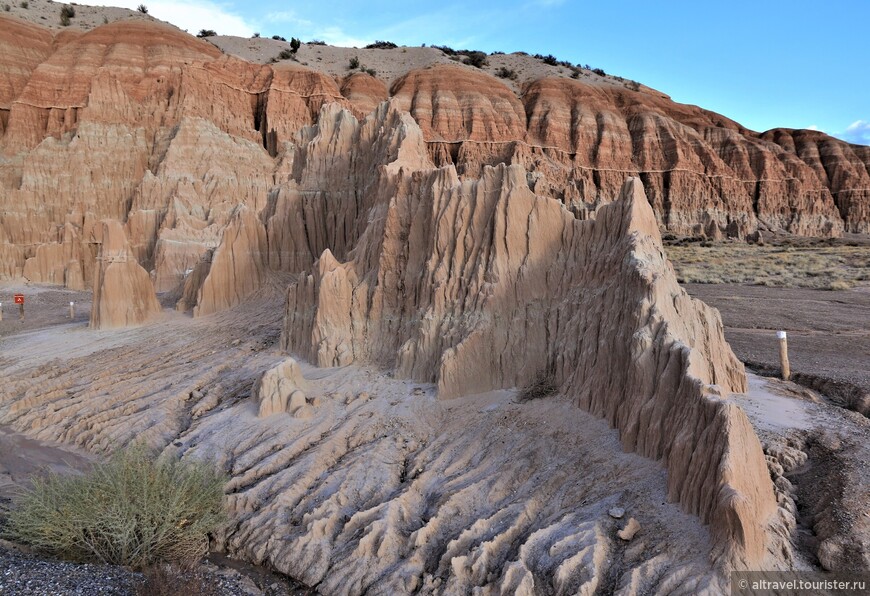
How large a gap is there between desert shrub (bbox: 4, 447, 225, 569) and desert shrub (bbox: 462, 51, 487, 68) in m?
67.4

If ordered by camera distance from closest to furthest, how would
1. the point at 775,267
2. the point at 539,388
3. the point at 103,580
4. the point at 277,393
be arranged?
the point at 103,580, the point at 539,388, the point at 277,393, the point at 775,267

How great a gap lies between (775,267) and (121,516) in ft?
105

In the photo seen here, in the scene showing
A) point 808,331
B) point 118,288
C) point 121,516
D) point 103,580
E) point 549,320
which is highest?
point 549,320

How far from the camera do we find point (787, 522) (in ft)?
18.0

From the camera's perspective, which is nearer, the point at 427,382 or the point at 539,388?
the point at 539,388

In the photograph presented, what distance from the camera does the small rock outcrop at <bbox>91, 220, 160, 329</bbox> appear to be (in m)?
18.8

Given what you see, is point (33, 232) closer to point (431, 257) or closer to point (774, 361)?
point (431, 257)

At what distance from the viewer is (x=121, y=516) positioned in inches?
272

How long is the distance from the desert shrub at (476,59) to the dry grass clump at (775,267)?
40172 millimetres

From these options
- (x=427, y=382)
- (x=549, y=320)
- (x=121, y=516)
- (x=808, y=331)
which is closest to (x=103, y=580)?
(x=121, y=516)

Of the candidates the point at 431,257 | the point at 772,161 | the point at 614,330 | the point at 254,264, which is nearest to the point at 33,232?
the point at 254,264

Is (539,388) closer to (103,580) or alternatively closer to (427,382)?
(427,382)

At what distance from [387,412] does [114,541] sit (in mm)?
4391

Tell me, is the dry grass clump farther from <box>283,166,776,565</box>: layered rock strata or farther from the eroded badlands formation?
<box>283,166,776,565</box>: layered rock strata
